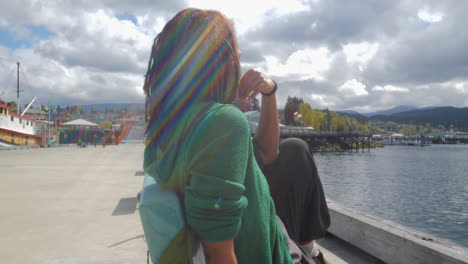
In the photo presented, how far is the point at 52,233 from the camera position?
4082 mm

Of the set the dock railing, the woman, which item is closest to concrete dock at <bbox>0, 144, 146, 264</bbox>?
the dock railing

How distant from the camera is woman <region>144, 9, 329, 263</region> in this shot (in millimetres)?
810

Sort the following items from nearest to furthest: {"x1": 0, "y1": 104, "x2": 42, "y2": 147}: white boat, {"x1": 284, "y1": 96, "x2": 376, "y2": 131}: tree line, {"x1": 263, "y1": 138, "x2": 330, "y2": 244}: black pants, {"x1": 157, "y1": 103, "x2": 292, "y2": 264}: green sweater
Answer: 1. {"x1": 157, "y1": 103, "x2": 292, "y2": 264}: green sweater
2. {"x1": 263, "y1": 138, "x2": 330, "y2": 244}: black pants
3. {"x1": 0, "y1": 104, "x2": 42, "y2": 147}: white boat
4. {"x1": 284, "y1": 96, "x2": 376, "y2": 131}: tree line

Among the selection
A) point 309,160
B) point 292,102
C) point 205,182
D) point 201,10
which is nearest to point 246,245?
point 205,182

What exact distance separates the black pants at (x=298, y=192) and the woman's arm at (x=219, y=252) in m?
0.83

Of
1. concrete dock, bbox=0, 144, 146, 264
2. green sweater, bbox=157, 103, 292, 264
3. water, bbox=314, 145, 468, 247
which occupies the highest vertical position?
green sweater, bbox=157, 103, 292, 264

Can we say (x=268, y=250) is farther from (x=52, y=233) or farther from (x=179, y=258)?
(x=52, y=233)

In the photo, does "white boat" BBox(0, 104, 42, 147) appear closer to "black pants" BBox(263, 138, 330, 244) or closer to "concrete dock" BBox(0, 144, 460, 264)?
"concrete dock" BBox(0, 144, 460, 264)

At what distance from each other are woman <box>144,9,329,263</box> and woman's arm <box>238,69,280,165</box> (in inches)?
14.9

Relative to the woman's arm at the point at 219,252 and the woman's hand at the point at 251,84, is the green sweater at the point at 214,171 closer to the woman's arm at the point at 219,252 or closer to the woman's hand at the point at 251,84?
the woman's arm at the point at 219,252

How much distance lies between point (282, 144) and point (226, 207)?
104 cm

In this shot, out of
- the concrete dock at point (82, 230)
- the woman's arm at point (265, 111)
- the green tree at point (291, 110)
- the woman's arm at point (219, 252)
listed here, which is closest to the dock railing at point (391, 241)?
the concrete dock at point (82, 230)

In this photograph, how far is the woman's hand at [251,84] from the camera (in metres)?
1.42

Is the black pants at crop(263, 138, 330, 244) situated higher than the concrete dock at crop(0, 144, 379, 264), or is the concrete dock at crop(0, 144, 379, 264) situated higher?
the black pants at crop(263, 138, 330, 244)
